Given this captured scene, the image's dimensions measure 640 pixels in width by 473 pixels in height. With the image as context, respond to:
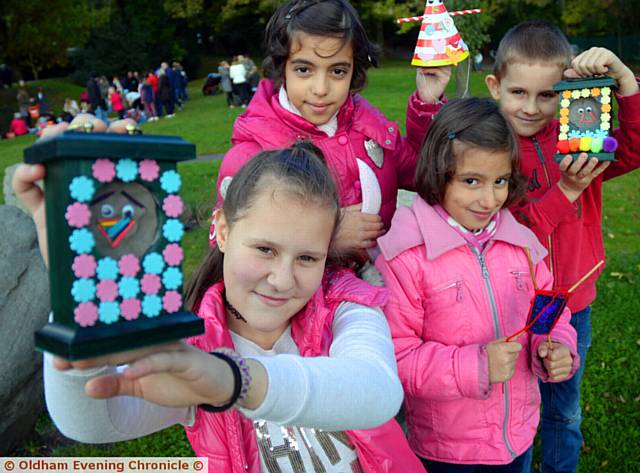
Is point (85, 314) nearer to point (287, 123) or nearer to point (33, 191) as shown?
point (33, 191)

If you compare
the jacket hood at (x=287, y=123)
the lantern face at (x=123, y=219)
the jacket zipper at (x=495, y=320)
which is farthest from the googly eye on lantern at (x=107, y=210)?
the jacket zipper at (x=495, y=320)

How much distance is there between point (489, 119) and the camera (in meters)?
2.40

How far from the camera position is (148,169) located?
4.42 feet

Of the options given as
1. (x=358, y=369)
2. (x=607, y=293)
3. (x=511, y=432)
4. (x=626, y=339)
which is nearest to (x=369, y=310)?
(x=358, y=369)

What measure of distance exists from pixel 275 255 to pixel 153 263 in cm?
45

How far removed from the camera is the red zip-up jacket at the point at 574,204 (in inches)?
109

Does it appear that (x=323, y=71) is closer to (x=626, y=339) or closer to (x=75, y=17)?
(x=626, y=339)

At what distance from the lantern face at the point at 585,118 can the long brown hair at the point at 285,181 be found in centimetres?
122

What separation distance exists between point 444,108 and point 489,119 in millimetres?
191

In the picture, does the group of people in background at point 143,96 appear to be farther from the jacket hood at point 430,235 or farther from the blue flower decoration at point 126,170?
the blue flower decoration at point 126,170

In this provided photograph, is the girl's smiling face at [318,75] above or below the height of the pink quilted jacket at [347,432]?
above

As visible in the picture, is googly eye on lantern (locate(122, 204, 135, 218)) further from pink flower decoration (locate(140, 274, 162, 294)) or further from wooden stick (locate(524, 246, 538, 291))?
wooden stick (locate(524, 246, 538, 291))

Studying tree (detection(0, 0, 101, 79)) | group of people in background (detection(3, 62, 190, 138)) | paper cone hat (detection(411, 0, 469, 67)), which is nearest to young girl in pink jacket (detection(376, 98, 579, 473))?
paper cone hat (detection(411, 0, 469, 67))

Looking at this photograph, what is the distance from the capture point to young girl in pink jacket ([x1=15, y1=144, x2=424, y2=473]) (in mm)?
1343
